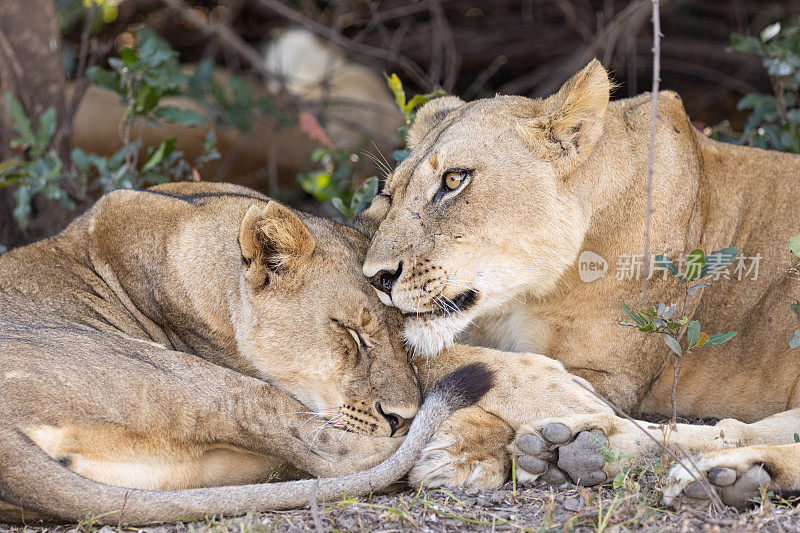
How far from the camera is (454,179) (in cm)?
323

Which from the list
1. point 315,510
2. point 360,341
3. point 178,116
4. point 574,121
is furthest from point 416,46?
point 315,510

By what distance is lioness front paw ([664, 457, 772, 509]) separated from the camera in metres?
2.56

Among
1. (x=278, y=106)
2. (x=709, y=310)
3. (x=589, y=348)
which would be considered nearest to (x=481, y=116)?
(x=589, y=348)

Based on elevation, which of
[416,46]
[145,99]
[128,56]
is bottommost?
[145,99]

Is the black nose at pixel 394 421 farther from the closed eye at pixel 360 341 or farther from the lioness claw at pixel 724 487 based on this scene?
the lioness claw at pixel 724 487

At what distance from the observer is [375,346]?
Result: 125 inches

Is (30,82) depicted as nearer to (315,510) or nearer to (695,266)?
(315,510)

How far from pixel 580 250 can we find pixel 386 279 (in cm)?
73

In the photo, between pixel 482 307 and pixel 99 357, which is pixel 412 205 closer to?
pixel 482 307

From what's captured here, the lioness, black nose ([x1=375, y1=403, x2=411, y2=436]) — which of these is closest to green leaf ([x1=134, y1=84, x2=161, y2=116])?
the lioness

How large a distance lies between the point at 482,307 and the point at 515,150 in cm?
57

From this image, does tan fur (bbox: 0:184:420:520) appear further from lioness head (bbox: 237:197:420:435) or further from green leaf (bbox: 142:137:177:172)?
green leaf (bbox: 142:137:177:172)

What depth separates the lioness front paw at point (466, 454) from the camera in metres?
2.90

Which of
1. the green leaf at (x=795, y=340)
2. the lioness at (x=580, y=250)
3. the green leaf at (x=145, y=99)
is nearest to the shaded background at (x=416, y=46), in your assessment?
the green leaf at (x=145, y=99)
